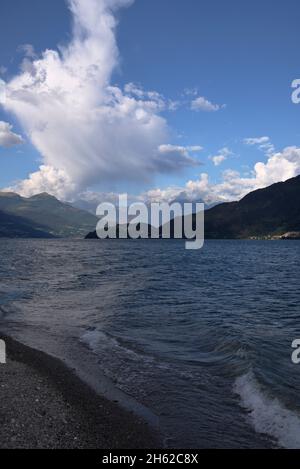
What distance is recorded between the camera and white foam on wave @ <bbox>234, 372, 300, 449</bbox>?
1251 centimetres

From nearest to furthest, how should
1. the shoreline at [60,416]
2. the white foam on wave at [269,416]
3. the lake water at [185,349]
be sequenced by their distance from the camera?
the shoreline at [60,416]
the white foam on wave at [269,416]
the lake water at [185,349]

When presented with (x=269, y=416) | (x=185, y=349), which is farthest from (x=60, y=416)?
(x=185, y=349)

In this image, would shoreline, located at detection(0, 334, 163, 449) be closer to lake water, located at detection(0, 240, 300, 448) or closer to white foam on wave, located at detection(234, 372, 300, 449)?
lake water, located at detection(0, 240, 300, 448)

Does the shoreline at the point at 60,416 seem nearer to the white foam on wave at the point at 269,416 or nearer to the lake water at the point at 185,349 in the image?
the lake water at the point at 185,349

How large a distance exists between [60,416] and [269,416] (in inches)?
285

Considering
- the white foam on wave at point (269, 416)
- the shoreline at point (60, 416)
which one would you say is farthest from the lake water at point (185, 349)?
the shoreline at point (60, 416)

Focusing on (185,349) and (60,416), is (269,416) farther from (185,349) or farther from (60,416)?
(185,349)

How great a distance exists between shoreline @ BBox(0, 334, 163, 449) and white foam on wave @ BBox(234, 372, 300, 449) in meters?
3.77

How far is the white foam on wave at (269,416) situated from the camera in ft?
41.0

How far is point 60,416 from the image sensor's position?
40.8ft

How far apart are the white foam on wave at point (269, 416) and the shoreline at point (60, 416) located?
3.77 m

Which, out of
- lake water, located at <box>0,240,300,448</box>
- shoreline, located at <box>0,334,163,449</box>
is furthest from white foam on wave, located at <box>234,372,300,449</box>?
shoreline, located at <box>0,334,163,449</box>

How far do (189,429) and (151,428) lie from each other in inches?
49.4
